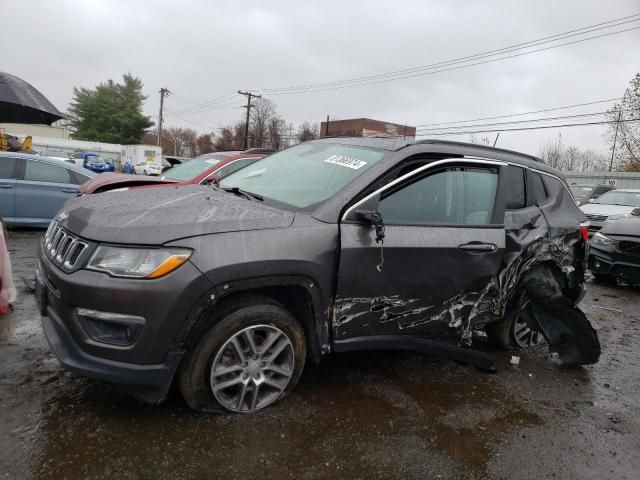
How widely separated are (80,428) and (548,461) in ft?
8.82

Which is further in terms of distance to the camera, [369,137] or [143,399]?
[369,137]

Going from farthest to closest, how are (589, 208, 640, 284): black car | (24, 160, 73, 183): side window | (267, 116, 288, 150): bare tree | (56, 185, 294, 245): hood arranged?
(267, 116, 288, 150): bare tree < (24, 160, 73, 183): side window < (589, 208, 640, 284): black car < (56, 185, 294, 245): hood

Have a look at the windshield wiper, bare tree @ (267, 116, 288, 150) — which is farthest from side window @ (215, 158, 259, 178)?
bare tree @ (267, 116, 288, 150)

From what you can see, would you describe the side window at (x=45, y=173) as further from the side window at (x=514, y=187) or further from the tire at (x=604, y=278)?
the tire at (x=604, y=278)

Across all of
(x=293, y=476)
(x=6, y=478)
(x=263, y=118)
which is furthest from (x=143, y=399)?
(x=263, y=118)

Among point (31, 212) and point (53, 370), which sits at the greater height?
point (31, 212)

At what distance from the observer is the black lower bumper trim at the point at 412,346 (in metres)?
3.00

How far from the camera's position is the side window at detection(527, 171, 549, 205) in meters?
4.03

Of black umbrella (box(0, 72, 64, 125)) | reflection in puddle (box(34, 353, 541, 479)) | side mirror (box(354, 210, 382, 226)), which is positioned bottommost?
reflection in puddle (box(34, 353, 541, 479))

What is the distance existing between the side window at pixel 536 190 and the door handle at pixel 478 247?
0.84 metres

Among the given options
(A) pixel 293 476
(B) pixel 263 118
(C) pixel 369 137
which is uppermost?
(B) pixel 263 118

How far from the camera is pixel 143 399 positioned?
252 cm

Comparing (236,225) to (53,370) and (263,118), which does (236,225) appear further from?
(263,118)

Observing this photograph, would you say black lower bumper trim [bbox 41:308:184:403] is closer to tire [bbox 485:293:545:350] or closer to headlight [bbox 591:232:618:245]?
tire [bbox 485:293:545:350]
